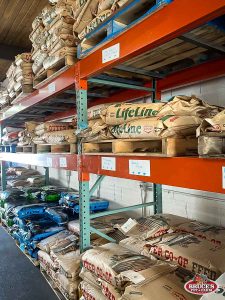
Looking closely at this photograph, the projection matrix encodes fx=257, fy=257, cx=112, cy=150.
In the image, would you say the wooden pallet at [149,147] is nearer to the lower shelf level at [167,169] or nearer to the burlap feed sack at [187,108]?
the lower shelf level at [167,169]

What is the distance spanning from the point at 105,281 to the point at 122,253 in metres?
0.26

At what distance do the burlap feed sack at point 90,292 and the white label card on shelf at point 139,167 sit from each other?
3.43 ft

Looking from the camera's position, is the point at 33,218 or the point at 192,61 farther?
the point at 33,218

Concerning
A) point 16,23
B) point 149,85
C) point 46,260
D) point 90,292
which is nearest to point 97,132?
point 149,85

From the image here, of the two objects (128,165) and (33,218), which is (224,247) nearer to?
(128,165)

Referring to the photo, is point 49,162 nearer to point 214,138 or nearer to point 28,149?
point 28,149

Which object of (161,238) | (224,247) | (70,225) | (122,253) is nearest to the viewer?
(224,247)

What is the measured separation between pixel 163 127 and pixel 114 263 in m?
1.08

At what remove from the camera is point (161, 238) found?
2.23 m

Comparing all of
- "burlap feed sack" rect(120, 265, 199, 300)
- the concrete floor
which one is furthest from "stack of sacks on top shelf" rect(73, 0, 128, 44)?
the concrete floor

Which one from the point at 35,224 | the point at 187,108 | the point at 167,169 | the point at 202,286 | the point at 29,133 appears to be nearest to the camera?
the point at 202,286

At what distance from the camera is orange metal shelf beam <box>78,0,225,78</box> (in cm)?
119

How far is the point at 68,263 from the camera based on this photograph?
2.57 meters

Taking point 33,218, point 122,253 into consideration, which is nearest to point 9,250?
Result: point 33,218
